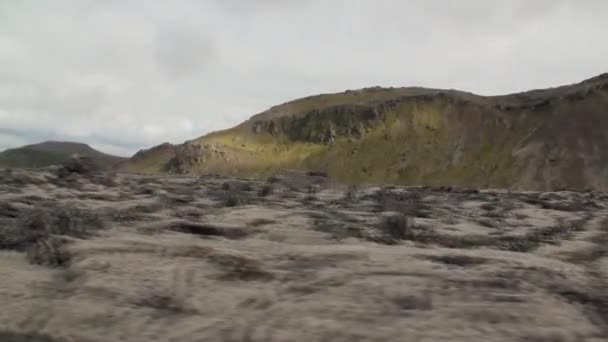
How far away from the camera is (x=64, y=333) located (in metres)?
3.46

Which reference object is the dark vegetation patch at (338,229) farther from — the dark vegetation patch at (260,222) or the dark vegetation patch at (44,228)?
the dark vegetation patch at (44,228)

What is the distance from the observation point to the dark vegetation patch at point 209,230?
20.2 feet

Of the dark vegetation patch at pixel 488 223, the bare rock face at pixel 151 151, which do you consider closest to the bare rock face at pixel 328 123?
the bare rock face at pixel 151 151

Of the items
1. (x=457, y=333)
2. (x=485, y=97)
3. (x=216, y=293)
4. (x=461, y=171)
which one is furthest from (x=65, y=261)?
(x=485, y=97)

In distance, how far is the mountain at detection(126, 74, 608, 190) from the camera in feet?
252

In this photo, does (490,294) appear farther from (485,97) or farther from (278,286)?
(485,97)

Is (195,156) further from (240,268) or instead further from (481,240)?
(240,268)

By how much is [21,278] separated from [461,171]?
80520 millimetres

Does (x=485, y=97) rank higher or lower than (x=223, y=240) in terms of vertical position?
higher

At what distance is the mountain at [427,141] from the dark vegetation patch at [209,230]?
72.6 m

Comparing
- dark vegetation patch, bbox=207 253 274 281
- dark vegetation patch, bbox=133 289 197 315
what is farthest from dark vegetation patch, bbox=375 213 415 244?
dark vegetation patch, bbox=133 289 197 315

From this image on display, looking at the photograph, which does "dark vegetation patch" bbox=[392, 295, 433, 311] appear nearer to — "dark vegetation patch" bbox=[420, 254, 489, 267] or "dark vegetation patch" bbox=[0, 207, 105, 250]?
"dark vegetation patch" bbox=[420, 254, 489, 267]

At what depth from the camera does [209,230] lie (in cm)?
623

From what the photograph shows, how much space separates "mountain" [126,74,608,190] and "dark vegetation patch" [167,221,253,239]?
7260cm
